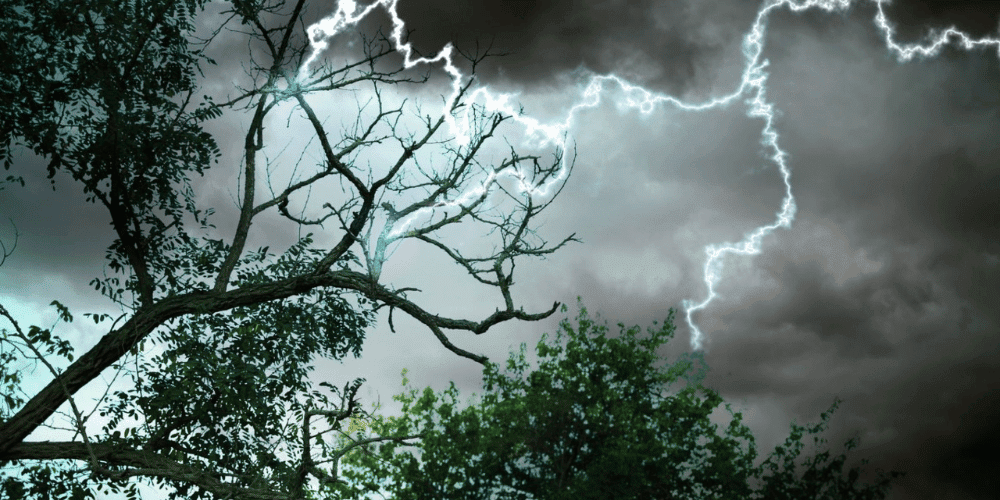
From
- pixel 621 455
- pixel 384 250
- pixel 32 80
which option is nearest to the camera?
pixel 32 80

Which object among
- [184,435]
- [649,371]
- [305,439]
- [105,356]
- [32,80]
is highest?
[649,371]

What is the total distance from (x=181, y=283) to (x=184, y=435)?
85.8 inches

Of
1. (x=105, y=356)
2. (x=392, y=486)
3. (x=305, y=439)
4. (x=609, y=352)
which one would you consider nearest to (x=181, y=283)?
(x=105, y=356)

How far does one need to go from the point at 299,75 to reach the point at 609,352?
14697mm

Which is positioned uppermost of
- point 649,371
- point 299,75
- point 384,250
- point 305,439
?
point 649,371

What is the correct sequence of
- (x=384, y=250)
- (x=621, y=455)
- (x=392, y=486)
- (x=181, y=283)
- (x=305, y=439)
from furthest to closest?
1. (x=392, y=486)
2. (x=621, y=455)
3. (x=181, y=283)
4. (x=384, y=250)
5. (x=305, y=439)

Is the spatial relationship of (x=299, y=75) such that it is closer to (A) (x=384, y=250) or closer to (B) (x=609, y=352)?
(A) (x=384, y=250)

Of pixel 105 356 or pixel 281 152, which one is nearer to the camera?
pixel 105 356

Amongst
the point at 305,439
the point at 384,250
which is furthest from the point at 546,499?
the point at 305,439

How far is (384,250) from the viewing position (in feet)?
31.1

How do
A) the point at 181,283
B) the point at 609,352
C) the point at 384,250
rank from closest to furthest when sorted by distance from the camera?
the point at 384,250
the point at 181,283
the point at 609,352

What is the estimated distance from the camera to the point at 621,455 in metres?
19.6

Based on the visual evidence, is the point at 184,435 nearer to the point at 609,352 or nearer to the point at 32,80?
the point at 32,80

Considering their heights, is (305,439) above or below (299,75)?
below
